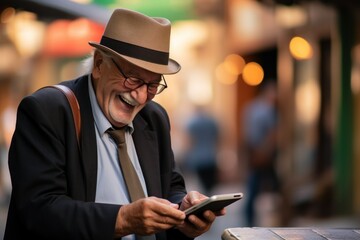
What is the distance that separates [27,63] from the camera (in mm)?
16969

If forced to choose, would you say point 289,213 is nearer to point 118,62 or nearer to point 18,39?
point 18,39

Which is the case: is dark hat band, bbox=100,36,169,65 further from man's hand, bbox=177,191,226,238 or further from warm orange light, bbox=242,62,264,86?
warm orange light, bbox=242,62,264,86

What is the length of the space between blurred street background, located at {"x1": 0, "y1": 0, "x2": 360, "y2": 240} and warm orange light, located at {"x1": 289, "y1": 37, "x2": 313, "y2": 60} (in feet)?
0.10

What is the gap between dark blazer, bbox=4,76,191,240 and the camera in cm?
321

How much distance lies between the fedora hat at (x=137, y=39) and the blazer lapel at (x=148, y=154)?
279mm

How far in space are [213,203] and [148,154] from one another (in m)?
0.51

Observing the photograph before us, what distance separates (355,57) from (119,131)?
423 inches

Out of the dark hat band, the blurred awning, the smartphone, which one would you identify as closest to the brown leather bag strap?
the dark hat band

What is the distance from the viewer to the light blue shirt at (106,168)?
3420 millimetres

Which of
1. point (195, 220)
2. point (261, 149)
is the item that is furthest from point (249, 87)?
point (195, 220)

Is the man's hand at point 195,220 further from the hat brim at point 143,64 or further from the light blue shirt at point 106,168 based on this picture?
the hat brim at point 143,64

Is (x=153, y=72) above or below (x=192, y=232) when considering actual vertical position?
above

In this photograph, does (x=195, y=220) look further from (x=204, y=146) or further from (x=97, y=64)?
(x=204, y=146)

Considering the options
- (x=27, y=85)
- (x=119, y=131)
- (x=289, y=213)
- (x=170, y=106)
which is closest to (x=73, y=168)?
(x=119, y=131)
